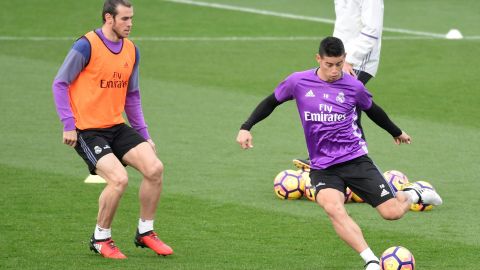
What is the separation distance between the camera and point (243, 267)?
33.6 ft

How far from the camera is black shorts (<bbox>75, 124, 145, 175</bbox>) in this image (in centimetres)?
1063

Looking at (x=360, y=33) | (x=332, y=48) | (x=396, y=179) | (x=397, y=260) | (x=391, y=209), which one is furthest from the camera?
(x=360, y=33)

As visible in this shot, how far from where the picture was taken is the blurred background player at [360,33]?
13.1 m

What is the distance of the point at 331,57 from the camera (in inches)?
402

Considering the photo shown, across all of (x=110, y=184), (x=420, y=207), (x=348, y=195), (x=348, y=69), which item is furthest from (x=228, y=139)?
(x=110, y=184)

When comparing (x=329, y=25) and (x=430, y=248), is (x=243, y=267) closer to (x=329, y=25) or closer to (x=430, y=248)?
(x=430, y=248)

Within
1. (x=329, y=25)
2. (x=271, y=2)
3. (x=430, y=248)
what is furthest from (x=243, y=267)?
(x=271, y=2)

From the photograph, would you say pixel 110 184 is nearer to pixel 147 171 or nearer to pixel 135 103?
pixel 147 171

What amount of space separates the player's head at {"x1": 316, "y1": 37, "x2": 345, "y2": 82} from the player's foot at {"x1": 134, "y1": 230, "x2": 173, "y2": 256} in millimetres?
2067

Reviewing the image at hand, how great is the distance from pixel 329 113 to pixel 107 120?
6.50ft

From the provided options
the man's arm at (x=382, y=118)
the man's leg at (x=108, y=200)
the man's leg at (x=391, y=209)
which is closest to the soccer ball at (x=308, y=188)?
the man's arm at (x=382, y=118)

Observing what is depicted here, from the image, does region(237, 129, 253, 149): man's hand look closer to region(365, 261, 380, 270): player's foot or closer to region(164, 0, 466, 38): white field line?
region(365, 261, 380, 270): player's foot

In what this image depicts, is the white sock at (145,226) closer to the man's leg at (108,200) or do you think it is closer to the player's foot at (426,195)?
the man's leg at (108,200)

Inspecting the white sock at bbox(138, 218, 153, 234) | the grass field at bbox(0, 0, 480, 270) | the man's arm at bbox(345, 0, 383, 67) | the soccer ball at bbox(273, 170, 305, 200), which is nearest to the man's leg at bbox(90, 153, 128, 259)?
the grass field at bbox(0, 0, 480, 270)
